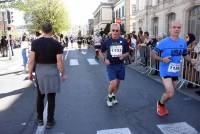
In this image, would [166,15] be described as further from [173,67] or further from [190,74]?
[173,67]

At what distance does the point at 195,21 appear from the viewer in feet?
68.9

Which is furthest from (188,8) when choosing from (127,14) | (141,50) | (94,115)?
(127,14)

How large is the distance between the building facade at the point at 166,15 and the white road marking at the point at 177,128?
886 centimetres

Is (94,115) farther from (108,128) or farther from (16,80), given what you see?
(16,80)

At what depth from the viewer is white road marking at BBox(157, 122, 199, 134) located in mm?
5184

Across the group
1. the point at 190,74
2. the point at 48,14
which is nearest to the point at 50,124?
the point at 190,74

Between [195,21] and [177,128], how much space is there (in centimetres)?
1712

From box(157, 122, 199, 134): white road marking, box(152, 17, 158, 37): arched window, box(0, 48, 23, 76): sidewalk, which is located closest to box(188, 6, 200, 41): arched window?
box(152, 17, 158, 37): arched window

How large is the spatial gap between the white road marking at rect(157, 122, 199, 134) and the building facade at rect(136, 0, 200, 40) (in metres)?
8.86

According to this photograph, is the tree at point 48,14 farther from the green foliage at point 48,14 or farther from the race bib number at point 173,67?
the race bib number at point 173,67

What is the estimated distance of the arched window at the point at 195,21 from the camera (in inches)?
814

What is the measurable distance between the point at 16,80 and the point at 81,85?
120 inches

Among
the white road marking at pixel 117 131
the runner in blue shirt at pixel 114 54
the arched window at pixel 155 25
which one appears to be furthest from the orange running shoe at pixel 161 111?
the arched window at pixel 155 25

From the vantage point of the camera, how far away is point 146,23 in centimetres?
3253
